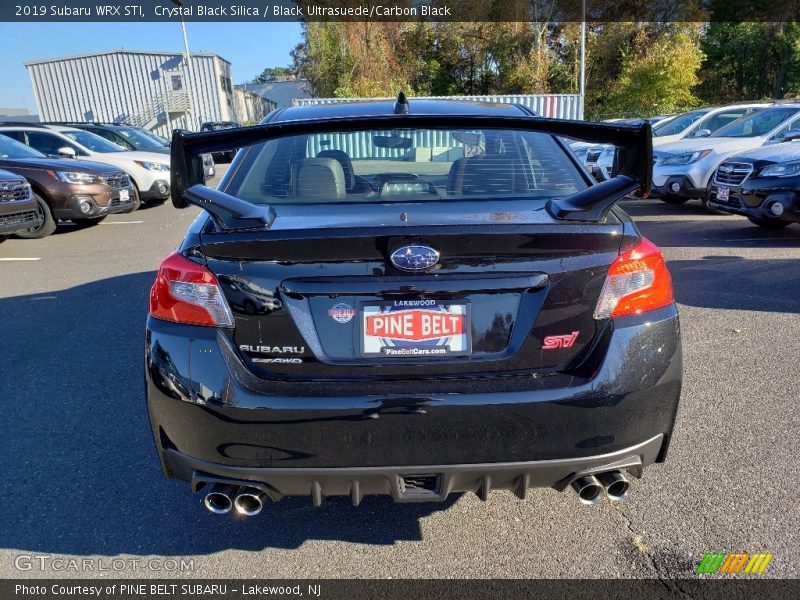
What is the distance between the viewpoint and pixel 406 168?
100 inches

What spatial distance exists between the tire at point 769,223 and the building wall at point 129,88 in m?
37.7

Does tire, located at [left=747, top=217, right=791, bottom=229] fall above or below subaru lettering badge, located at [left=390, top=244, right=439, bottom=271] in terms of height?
below

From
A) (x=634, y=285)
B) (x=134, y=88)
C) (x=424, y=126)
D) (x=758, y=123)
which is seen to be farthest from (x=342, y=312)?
(x=134, y=88)

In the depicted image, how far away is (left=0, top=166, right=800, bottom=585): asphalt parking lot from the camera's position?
2.24 m

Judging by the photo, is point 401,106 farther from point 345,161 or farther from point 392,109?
point 345,161

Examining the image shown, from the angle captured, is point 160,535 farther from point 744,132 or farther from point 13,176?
point 744,132

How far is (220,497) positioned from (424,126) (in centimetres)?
152

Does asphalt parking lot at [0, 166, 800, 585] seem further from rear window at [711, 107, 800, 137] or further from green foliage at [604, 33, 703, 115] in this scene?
green foliage at [604, 33, 703, 115]

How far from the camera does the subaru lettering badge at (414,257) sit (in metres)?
1.80

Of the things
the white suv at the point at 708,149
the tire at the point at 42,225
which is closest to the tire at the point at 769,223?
the white suv at the point at 708,149

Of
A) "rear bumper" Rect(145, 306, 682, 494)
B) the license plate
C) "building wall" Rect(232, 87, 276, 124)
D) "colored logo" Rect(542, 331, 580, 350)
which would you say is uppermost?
"building wall" Rect(232, 87, 276, 124)

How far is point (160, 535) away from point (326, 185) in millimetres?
1587

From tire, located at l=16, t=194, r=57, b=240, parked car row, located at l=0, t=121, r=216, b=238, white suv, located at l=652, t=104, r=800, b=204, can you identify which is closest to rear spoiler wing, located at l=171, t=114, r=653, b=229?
parked car row, located at l=0, t=121, r=216, b=238

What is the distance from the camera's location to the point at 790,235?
7508 mm
